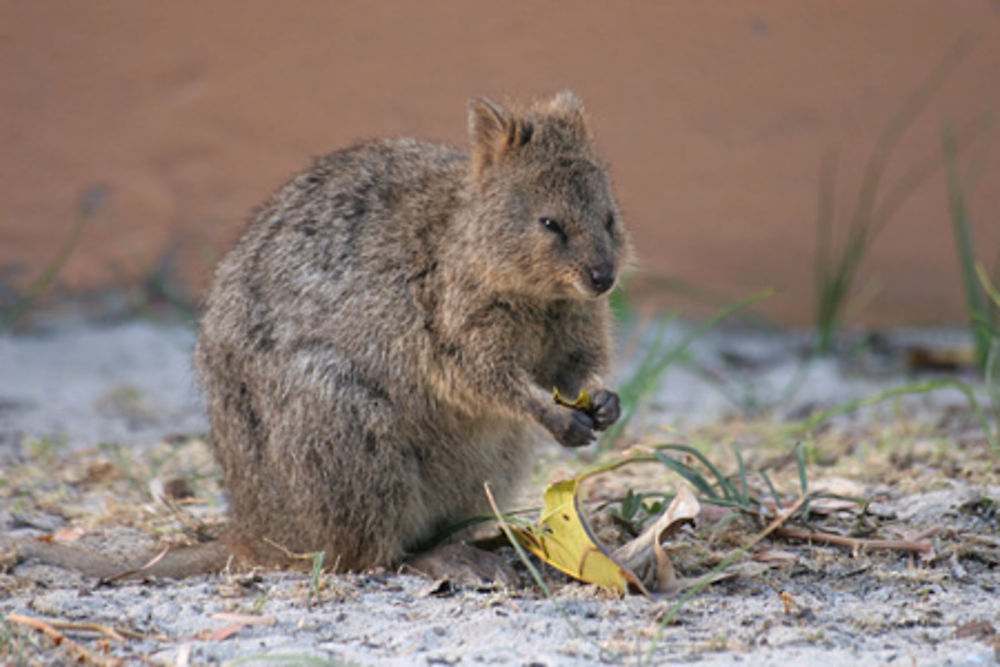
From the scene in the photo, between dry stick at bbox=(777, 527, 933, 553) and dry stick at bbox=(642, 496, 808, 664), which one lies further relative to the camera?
dry stick at bbox=(777, 527, 933, 553)

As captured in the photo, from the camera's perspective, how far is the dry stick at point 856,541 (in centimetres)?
364

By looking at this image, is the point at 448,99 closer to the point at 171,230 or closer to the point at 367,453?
the point at 171,230

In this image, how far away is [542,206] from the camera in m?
3.79

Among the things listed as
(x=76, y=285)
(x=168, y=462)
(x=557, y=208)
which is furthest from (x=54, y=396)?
→ (x=557, y=208)

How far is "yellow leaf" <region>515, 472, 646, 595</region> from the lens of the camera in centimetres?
329

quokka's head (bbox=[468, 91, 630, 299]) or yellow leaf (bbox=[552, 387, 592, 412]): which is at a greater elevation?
quokka's head (bbox=[468, 91, 630, 299])

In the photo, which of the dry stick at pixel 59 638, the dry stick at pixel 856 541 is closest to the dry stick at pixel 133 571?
the dry stick at pixel 59 638

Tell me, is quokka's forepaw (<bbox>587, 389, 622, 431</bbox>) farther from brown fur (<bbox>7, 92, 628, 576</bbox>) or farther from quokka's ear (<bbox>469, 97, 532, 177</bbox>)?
quokka's ear (<bbox>469, 97, 532, 177</bbox>)

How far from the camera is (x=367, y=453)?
373cm

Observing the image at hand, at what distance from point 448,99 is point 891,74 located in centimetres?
236

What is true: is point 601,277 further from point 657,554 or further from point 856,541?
point 856,541

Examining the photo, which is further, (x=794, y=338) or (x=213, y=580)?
(x=794, y=338)

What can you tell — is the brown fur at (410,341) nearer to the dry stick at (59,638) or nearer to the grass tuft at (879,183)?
the dry stick at (59,638)

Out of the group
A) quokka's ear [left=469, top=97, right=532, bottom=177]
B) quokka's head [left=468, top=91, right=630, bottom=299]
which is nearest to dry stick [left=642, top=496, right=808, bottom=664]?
quokka's head [left=468, top=91, right=630, bottom=299]
